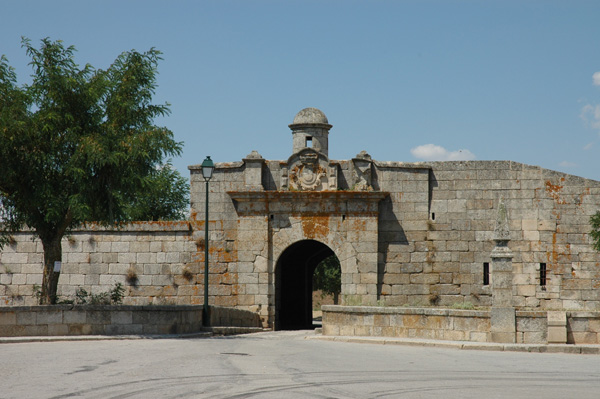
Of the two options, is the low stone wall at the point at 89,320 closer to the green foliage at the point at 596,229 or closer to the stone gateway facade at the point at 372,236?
the stone gateway facade at the point at 372,236

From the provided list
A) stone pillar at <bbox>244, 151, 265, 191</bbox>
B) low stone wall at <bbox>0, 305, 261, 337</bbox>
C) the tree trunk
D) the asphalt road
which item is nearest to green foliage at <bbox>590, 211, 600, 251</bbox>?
Answer: the asphalt road

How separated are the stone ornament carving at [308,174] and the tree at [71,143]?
5.63m

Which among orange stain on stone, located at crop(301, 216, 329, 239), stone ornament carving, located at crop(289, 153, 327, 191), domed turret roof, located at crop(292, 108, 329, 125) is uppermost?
domed turret roof, located at crop(292, 108, 329, 125)

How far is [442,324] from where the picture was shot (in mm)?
17859

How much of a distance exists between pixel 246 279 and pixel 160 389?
1485 cm

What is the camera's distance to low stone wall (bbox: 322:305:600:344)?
16.4m

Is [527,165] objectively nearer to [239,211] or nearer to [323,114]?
[323,114]

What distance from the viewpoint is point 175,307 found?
18.2 metres

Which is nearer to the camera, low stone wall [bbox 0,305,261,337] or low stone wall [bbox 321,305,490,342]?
low stone wall [bbox 0,305,261,337]

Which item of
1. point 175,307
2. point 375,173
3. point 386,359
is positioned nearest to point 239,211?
point 375,173

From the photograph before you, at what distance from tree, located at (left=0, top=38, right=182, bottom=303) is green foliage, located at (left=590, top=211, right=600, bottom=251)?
39.8ft

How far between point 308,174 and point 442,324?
25.6ft

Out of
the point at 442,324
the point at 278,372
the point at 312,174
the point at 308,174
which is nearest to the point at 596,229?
the point at 442,324

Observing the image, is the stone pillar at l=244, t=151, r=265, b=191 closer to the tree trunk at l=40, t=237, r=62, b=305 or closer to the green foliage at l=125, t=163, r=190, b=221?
the tree trunk at l=40, t=237, r=62, b=305
